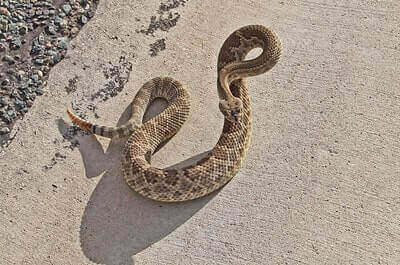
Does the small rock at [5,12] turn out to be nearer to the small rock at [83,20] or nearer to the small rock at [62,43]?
the small rock at [62,43]

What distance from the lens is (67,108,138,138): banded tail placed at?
6379mm

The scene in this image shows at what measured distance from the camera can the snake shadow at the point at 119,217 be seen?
5.76 metres

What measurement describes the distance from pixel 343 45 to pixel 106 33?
2664 millimetres

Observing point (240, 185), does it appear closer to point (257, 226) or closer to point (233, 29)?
point (257, 226)

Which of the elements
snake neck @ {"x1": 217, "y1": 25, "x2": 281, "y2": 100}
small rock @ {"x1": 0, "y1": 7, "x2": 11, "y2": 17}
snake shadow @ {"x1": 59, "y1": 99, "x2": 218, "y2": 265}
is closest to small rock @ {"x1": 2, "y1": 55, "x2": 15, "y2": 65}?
small rock @ {"x1": 0, "y1": 7, "x2": 11, "y2": 17}

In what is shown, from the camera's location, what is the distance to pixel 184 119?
21.7 ft

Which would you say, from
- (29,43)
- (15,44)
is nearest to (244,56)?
(29,43)

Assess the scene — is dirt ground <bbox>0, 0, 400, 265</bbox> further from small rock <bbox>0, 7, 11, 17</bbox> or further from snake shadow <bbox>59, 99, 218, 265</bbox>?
Result: small rock <bbox>0, 7, 11, 17</bbox>

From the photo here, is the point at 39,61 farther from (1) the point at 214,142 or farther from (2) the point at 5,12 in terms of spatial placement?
(1) the point at 214,142

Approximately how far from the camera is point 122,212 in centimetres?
600

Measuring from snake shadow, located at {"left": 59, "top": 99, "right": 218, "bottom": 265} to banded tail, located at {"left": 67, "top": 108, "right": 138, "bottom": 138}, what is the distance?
247 mm

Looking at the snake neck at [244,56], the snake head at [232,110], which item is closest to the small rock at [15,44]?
the snake neck at [244,56]

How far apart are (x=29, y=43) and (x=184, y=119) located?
2.07 m

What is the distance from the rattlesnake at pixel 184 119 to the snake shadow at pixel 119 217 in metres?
0.12
